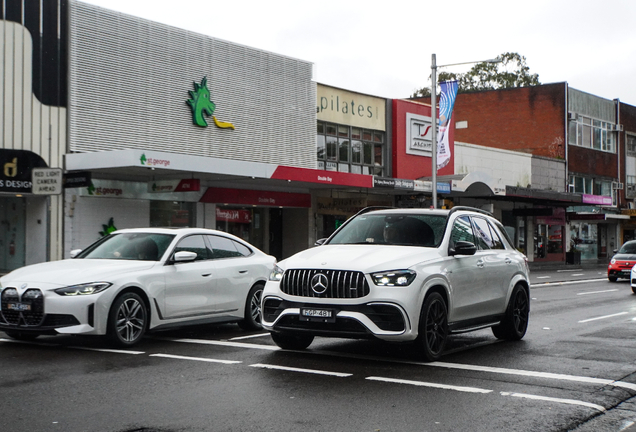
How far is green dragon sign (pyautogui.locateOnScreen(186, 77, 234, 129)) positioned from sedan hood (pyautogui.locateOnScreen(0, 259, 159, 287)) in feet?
50.0

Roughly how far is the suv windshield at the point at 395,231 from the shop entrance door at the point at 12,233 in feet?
46.9

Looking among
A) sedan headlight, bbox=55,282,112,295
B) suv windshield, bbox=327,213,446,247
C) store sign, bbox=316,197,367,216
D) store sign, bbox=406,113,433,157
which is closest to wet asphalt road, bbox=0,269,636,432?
sedan headlight, bbox=55,282,112,295

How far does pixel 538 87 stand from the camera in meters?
51.7

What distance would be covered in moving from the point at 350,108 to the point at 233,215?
7921 mm

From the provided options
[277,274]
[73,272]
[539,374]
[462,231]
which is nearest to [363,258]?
[277,274]

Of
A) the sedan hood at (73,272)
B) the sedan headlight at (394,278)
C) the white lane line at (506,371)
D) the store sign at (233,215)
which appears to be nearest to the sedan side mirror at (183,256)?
the sedan hood at (73,272)

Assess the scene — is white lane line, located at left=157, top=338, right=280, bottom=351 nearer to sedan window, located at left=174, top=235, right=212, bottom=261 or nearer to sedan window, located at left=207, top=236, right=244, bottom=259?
sedan window, located at left=174, top=235, right=212, bottom=261

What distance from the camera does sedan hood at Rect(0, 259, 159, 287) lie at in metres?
9.43

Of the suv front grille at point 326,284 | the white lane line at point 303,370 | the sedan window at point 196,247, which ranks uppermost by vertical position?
the sedan window at point 196,247

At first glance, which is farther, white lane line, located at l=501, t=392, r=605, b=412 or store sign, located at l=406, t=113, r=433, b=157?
store sign, located at l=406, t=113, r=433, b=157

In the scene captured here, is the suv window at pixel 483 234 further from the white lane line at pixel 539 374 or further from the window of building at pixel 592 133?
the window of building at pixel 592 133

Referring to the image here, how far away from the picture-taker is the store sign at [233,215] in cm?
2720

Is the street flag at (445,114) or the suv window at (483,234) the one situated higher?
the street flag at (445,114)

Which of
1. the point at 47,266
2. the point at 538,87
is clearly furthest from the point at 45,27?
the point at 538,87
